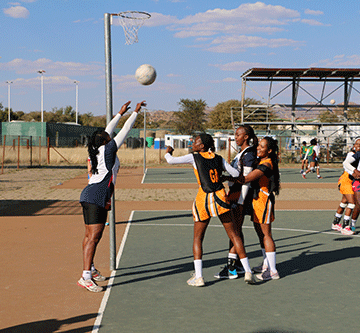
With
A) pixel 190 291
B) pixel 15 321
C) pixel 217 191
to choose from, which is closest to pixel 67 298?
pixel 15 321

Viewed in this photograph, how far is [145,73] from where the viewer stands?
880cm

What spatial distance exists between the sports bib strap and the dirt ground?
187 centimetres

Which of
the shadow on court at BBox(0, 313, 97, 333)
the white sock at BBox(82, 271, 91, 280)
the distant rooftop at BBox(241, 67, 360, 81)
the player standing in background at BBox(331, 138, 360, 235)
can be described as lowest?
the shadow on court at BBox(0, 313, 97, 333)

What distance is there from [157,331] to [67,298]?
1511 mm

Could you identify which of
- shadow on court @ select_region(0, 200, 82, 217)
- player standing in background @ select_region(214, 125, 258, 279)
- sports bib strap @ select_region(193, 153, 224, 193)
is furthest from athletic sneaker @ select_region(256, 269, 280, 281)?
shadow on court @ select_region(0, 200, 82, 217)

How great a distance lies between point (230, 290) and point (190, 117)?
66.5m

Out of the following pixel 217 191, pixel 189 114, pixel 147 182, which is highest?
pixel 189 114

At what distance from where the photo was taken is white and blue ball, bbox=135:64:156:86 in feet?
28.8

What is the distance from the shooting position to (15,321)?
15.7ft

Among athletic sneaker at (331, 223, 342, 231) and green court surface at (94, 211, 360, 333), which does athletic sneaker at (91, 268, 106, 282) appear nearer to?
green court surface at (94, 211, 360, 333)

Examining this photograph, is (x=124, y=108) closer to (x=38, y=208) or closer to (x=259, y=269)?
(x=259, y=269)

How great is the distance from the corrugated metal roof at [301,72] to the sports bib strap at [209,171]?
105 feet

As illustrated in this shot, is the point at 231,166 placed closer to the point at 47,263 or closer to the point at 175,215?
the point at 47,263

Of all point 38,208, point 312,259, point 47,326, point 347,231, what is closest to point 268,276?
point 312,259
